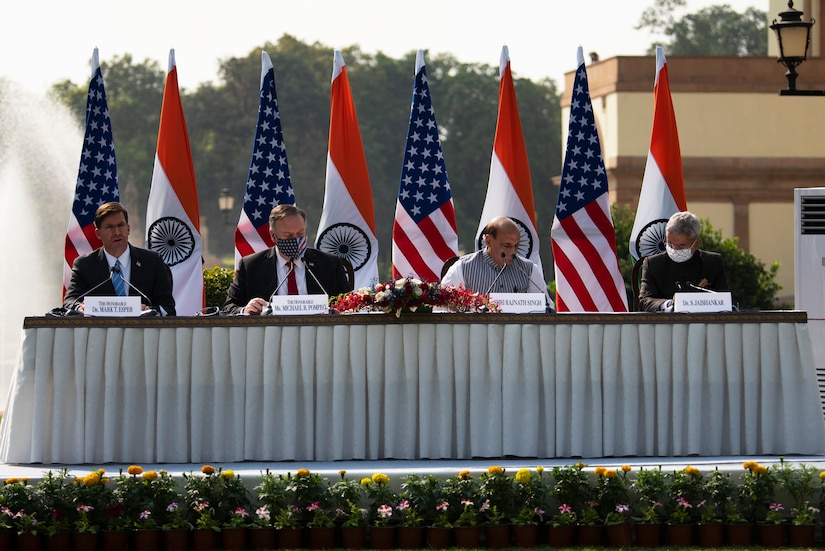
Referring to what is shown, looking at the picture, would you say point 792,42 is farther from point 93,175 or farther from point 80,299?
point 80,299

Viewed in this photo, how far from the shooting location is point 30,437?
26.4 ft

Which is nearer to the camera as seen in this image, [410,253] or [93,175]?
[93,175]

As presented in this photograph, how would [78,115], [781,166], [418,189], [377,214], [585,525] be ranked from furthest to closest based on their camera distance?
[78,115] < [377,214] < [781,166] < [418,189] < [585,525]

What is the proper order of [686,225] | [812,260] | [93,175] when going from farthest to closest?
[93,175] < [812,260] < [686,225]

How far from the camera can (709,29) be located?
79812 mm

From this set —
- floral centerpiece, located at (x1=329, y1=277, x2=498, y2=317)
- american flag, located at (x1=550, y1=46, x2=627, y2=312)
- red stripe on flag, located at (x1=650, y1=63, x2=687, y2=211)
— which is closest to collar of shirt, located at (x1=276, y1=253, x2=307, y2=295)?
floral centerpiece, located at (x1=329, y1=277, x2=498, y2=317)

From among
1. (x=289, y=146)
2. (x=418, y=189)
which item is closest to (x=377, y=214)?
(x=289, y=146)

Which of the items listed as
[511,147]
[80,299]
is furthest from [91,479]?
[511,147]

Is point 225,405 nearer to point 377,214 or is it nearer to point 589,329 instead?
point 589,329

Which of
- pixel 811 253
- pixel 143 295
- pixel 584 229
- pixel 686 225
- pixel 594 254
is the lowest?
pixel 143 295

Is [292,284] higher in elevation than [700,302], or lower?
higher

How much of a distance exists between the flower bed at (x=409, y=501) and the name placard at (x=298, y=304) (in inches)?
50.1

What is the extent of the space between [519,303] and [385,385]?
0.90 meters

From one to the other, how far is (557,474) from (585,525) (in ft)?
0.93
